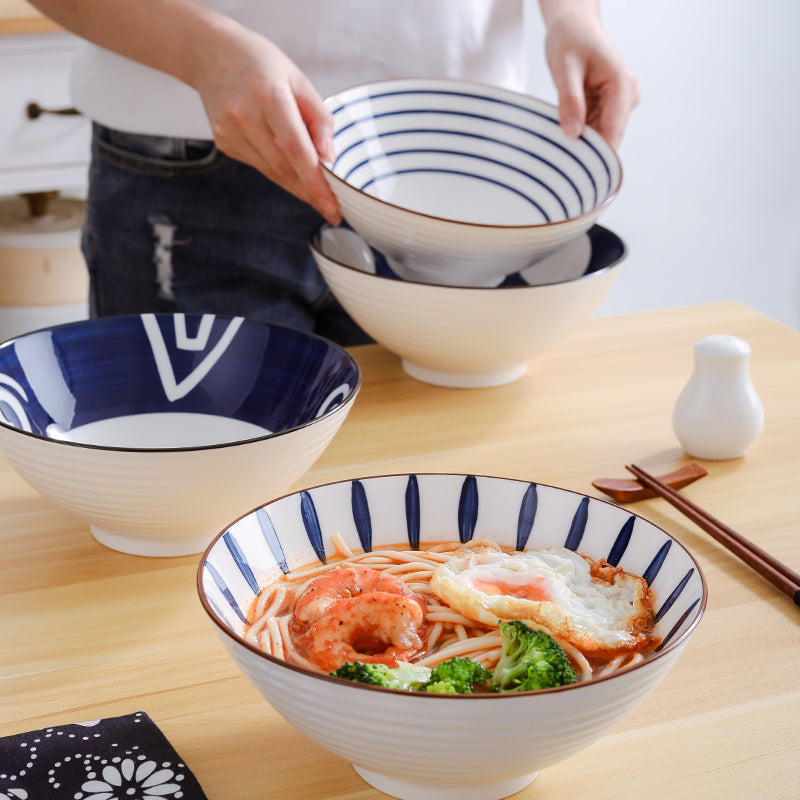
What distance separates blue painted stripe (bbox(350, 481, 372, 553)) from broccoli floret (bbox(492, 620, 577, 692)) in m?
0.16

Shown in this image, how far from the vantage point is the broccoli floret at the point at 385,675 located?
0.51m

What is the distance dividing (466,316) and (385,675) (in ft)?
2.02

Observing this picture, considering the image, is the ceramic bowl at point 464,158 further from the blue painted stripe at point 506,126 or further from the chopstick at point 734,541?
the chopstick at point 734,541

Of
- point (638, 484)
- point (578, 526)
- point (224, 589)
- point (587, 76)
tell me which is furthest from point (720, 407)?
point (224, 589)

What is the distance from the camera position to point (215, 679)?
69cm

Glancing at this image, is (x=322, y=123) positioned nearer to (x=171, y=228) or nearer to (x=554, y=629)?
(x=171, y=228)

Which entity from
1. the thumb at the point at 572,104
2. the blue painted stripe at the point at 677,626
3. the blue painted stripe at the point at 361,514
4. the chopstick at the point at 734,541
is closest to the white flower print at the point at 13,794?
the blue painted stripe at the point at 361,514

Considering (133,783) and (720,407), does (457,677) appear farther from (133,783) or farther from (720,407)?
(720,407)

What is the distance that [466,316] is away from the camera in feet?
3.57

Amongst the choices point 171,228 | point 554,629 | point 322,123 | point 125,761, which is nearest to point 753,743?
point 554,629

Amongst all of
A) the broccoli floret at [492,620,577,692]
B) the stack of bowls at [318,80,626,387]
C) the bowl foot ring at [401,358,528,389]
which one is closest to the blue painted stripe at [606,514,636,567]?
the broccoli floret at [492,620,577,692]

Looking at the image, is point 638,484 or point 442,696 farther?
point 638,484

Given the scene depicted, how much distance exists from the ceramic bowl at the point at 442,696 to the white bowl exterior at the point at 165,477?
0.31 ft

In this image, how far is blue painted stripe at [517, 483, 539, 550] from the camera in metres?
0.70
